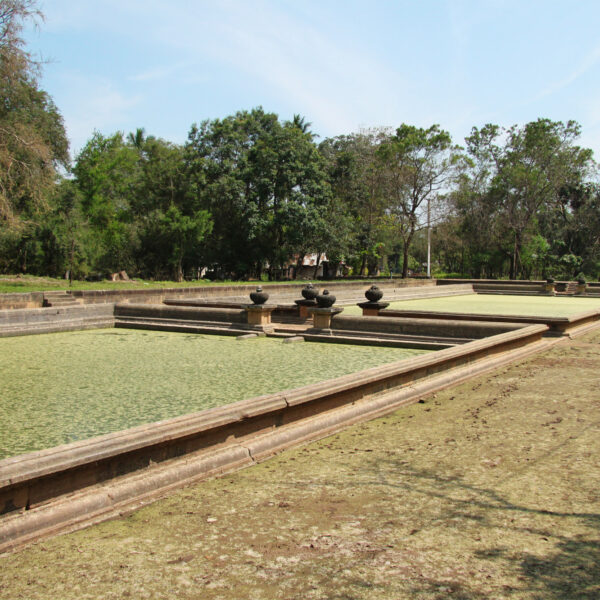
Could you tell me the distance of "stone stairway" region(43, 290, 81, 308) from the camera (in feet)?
49.6

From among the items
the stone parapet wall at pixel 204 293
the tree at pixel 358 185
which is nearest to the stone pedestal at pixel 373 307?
the stone parapet wall at pixel 204 293

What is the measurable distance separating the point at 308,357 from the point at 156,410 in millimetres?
3696

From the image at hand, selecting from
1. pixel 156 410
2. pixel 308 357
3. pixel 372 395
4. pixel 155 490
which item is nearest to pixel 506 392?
pixel 372 395

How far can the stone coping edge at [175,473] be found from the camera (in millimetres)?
3102

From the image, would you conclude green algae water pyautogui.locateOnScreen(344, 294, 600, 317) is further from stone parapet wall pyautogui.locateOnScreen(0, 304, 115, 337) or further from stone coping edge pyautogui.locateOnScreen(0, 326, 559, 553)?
stone coping edge pyautogui.locateOnScreen(0, 326, 559, 553)

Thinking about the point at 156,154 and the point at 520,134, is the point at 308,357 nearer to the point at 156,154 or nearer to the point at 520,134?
the point at 156,154

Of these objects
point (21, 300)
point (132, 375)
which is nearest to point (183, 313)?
point (21, 300)

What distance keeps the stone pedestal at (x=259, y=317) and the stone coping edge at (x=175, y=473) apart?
5.46m

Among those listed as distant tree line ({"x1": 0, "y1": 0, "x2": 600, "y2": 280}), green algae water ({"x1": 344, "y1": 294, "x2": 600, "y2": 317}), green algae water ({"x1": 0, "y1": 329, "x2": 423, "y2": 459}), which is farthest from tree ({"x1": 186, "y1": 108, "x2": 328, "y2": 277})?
green algae water ({"x1": 0, "y1": 329, "x2": 423, "y2": 459})

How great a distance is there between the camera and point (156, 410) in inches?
218

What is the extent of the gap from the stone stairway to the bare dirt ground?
11.9 meters

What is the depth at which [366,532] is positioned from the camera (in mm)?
3148

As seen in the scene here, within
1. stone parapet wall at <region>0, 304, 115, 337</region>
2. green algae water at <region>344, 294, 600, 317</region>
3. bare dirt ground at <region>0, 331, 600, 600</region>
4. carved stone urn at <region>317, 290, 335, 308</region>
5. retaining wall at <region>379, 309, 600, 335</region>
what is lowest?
bare dirt ground at <region>0, 331, 600, 600</region>

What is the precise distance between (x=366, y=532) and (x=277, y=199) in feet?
102
